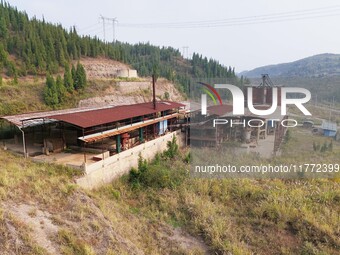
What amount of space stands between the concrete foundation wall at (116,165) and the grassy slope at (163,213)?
487 millimetres

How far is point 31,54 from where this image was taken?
34156 millimetres

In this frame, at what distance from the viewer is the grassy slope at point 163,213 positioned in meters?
7.73

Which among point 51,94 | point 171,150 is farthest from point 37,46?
point 171,150

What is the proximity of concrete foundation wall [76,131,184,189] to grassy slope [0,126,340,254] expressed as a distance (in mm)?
487

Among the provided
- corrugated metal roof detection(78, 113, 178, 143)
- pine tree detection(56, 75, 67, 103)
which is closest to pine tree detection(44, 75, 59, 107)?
pine tree detection(56, 75, 67, 103)

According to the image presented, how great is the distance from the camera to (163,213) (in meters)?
11.5

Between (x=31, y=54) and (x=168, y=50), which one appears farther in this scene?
(x=168, y=50)

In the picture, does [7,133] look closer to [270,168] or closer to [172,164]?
[172,164]

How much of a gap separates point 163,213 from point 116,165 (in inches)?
156

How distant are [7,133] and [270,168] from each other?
18.3 m

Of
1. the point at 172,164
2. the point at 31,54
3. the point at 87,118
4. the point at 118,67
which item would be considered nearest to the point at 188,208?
the point at 172,164

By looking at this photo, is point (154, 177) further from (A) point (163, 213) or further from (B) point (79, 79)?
(B) point (79, 79)

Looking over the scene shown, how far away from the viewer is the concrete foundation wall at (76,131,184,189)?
38.1 feet

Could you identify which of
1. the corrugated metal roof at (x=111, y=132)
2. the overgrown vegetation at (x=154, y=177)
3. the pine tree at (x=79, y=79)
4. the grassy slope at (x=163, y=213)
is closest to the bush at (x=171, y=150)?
the corrugated metal roof at (x=111, y=132)
